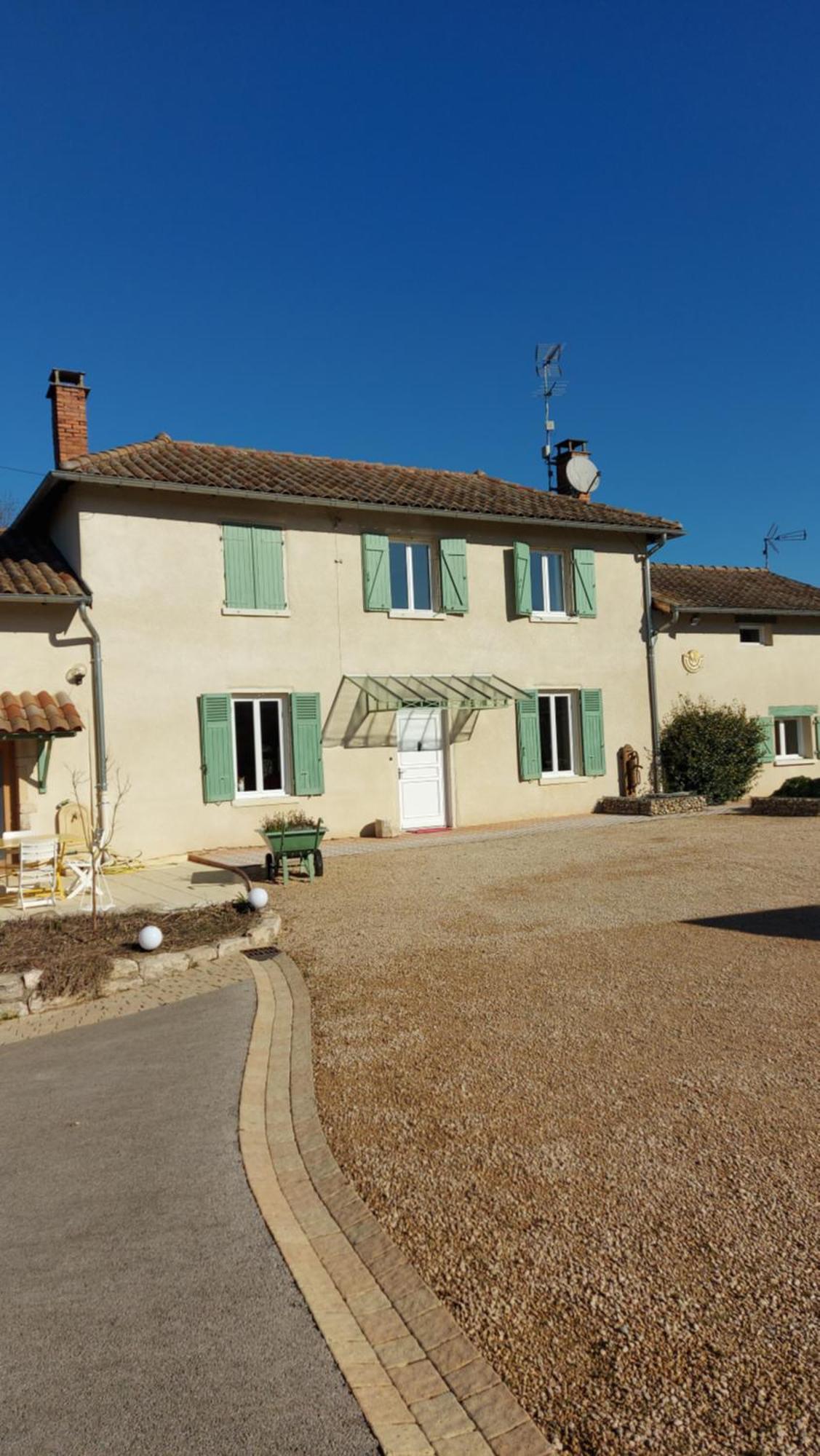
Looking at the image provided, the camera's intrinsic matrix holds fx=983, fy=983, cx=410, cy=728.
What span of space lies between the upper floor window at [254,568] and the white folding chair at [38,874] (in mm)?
5539

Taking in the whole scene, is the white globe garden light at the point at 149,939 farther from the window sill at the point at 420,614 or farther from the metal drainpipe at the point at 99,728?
the window sill at the point at 420,614

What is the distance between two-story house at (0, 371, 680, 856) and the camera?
1461cm

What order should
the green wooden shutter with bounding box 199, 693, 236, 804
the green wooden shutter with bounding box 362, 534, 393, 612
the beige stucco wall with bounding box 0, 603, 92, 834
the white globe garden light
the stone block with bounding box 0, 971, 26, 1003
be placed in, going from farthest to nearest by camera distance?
the green wooden shutter with bounding box 362, 534, 393, 612 < the green wooden shutter with bounding box 199, 693, 236, 804 < the beige stucco wall with bounding box 0, 603, 92, 834 < the white globe garden light < the stone block with bounding box 0, 971, 26, 1003

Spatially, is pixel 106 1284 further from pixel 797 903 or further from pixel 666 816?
pixel 666 816

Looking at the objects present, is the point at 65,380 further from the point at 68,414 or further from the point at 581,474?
the point at 581,474

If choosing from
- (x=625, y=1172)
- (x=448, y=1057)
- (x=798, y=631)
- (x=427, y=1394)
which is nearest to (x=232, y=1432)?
(x=427, y=1394)

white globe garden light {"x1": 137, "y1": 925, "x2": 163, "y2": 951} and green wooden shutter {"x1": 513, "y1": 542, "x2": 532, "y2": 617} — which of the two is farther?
green wooden shutter {"x1": 513, "y1": 542, "x2": 532, "y2": 617}

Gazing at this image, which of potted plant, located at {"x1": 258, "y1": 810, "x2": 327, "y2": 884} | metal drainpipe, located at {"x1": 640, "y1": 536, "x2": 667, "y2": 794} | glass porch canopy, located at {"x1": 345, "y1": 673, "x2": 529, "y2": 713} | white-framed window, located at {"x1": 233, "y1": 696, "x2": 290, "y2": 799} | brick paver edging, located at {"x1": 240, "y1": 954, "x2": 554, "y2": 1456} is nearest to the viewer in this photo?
brick paver edging, located at {"x1": 240, "y1": 954, "x2": 554, "y2": 1456}

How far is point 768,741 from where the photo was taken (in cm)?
2170

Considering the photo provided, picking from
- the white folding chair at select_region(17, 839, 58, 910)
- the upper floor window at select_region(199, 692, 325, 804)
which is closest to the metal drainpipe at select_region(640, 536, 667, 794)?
the upper floor window at select_region(199, 692, 325, 804)

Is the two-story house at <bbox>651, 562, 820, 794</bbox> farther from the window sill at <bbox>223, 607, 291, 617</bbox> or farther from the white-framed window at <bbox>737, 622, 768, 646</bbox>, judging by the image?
the window sill at <bbox>223, 607, 291, 617</bbox>

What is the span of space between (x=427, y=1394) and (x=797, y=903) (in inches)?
309

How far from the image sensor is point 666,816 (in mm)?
18203

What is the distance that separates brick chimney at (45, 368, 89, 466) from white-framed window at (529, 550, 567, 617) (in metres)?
8.32
